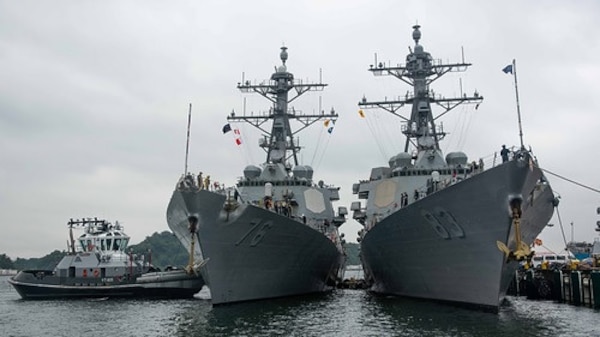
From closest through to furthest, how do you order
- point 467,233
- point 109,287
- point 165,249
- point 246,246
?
1. point 467,233
2. point 246,246
3. point 109,287
4. point 165,249

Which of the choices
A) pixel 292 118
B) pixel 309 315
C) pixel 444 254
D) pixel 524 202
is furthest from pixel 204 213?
pixel 292 118

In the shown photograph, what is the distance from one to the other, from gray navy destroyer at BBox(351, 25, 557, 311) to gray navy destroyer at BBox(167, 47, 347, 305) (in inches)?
104

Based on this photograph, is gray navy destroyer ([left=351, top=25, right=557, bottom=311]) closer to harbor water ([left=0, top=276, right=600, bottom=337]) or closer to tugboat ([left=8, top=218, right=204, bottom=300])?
harbor water ([left=0, top=276, right=600, bottom=337])

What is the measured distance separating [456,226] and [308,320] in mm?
4903

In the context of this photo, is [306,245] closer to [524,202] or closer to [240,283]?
[240,283]

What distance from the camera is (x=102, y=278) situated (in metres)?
27.2

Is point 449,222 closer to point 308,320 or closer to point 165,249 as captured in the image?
point 308,320

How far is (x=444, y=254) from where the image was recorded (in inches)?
653

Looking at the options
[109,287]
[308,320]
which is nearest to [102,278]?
[109,287]

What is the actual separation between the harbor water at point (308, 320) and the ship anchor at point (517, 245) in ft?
5.75

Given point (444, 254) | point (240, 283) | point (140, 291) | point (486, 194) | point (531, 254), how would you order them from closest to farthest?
point (531, 254), point (486, 194), point (444, 254), point (240, 283), point (140, 291)

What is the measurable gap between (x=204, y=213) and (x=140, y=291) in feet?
37.3

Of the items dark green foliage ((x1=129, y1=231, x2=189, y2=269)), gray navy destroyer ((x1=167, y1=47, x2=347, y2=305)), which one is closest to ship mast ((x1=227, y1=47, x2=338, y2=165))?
gray navy destroyer ((x1=167, y1=47, x2=347, y2=305))

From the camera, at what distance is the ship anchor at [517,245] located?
13.5 m
